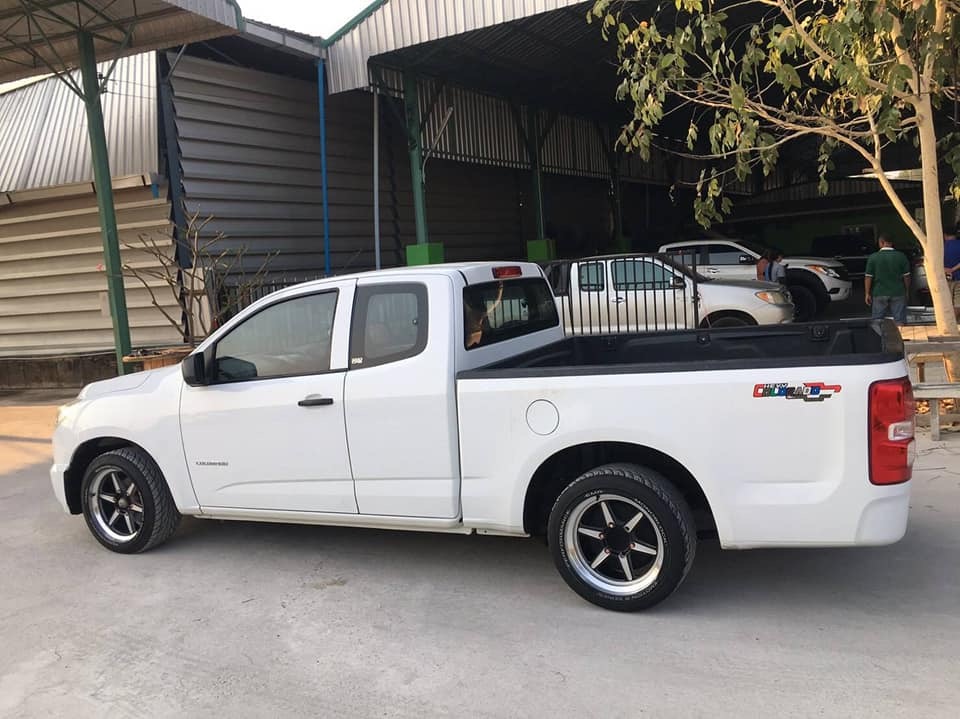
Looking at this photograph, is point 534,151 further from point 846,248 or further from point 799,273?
point 846,248

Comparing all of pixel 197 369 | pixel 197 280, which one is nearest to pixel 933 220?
pixel 197 369

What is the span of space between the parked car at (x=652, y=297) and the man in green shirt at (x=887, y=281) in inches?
44.3

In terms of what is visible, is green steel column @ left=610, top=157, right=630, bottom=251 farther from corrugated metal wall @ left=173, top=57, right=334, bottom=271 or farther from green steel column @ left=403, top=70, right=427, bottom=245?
green steel column @ left=403, top=70, right=427, bottom=245

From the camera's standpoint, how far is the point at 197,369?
194 inches

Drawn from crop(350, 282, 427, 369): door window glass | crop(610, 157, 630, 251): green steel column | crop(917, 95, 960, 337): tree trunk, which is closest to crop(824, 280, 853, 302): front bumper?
crop(917, 95, 960, 337): tree trunk

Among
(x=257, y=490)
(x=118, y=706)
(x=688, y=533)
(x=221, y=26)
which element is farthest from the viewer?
(x=221, y=26)

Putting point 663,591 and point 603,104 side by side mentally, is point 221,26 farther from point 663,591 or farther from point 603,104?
point 603,104

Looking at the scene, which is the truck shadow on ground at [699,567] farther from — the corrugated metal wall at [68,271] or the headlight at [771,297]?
the corrugated metal wall at [68,271]

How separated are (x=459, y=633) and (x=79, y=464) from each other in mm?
3168

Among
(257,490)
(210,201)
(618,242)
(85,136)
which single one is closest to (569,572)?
(257,490)

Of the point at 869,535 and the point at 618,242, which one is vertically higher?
the point at 618,242

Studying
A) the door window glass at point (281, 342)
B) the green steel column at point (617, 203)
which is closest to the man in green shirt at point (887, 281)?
the door window glass at point (281, 342)

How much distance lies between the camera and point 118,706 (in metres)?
3.53

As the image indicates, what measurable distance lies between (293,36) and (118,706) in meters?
11.5
